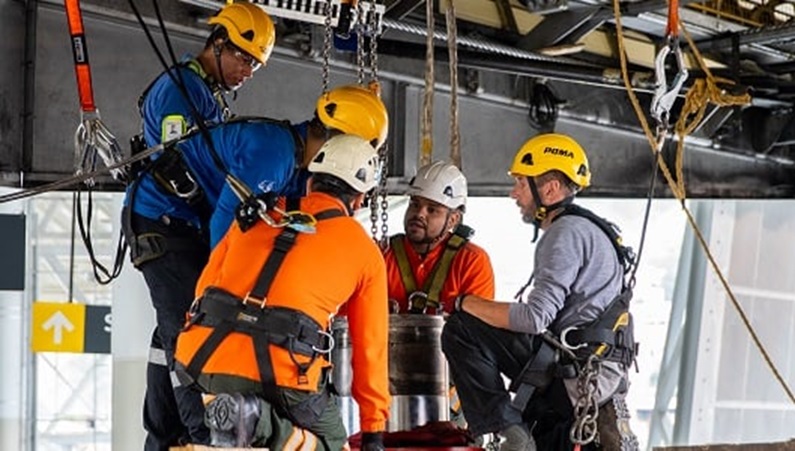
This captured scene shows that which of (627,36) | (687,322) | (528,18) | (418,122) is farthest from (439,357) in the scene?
(687,322)

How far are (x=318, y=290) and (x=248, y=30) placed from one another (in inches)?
53.6

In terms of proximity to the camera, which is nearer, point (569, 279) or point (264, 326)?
point (264, 326)

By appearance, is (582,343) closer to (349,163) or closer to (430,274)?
(430,274)

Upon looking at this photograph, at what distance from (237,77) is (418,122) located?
275 centimetres

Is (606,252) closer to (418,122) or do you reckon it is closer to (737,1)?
(418,122)

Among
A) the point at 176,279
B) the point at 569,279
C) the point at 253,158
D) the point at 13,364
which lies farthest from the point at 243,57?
the point at 13,364

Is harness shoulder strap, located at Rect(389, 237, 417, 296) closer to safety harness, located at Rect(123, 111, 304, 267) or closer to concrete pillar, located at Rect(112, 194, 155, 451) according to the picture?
safety harness, located at Rect(123, 111, 304, 267)

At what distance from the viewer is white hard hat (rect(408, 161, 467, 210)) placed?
556 centimetres

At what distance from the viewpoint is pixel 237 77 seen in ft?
15.7

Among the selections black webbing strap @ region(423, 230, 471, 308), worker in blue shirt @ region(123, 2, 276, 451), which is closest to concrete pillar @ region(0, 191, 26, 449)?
black webbing strap @ region(423, 230, 471, 308)

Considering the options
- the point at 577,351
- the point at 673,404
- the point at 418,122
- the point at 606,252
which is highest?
the point at 418,122

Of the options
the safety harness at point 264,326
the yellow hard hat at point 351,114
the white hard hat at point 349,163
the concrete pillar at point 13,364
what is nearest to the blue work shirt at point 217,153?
the yellow hard hat at point 351,114

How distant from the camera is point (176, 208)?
14.9 ft

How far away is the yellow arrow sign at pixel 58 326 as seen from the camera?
8367 millimetres
